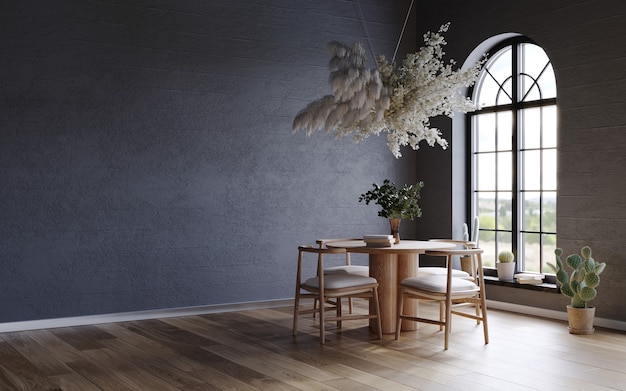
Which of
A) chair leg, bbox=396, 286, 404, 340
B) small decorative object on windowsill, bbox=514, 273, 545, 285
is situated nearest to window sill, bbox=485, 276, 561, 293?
small decorative object on windowsill, bbox=514, 273, 545, 285

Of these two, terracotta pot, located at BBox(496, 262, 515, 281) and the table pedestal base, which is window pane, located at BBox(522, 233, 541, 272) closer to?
terracotta pot, located at BBox(496, 262, 515, 281)

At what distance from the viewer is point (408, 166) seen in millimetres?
7574

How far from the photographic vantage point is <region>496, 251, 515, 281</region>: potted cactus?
645cm

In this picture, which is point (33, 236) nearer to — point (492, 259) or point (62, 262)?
point (62, 262)

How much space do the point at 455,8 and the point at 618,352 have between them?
3893 millimetres

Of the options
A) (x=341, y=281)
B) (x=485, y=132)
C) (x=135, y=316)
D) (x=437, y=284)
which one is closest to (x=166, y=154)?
(x=135, y=316)

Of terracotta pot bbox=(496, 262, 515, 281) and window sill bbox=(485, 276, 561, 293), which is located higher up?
terracotta pot bbox=(496, 262, 515, 281)

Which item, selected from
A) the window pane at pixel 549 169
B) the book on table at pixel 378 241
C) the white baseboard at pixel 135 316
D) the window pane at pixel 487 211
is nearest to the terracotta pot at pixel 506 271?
the window pane at pixel 487 211

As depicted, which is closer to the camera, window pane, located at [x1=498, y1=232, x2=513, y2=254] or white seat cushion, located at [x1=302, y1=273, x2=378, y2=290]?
white seat cushion, located at [x1=302, y1=273, x2=378, y2=290]

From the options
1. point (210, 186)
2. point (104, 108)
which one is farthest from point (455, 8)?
point (104, 108)

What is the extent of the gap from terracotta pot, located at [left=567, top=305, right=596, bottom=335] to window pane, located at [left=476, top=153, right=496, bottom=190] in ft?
6.29

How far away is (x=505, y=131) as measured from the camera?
6773 millimetres

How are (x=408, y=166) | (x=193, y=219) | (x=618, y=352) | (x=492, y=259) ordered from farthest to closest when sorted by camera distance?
(x=408, y=166)
(x=492, y=259)
(x=193, y=219)
(x=618, y=352)

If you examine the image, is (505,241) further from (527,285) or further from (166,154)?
(166,154)
